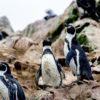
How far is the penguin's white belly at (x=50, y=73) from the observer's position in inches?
307

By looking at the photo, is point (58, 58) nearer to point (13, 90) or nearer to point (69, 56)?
point (69, 56)

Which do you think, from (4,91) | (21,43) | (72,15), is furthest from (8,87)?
(72,15)

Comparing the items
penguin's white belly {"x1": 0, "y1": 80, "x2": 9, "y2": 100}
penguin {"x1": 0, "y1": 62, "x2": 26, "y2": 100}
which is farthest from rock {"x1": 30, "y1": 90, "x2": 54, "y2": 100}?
penguin's white belly {"x1": 0, "y1": 80, "x2": 9, "y2": 100}

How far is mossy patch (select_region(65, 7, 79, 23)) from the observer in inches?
615

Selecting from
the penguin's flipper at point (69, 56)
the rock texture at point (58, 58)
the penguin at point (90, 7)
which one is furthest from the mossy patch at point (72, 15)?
the penguin's flipper at point (69, 56)

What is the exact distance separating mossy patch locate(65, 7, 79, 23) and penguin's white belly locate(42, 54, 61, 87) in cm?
788

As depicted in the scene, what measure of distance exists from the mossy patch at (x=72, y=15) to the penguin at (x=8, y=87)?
8805 millimetres

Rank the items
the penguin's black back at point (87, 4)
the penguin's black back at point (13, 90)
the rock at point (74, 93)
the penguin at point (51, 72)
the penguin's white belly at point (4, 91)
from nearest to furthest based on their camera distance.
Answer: the rock at point (74, 93) → the penguin's black back at point (13, 90) → the penguin's white belly at point (4, 91) → the penguin at point (51, 72) → the penguin's black back at point (87, 4)

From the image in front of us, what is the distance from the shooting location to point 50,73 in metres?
7.79

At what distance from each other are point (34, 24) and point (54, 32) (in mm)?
5683

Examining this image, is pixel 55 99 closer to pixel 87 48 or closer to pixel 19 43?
pixel 87 48

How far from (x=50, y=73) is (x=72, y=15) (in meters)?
8.59

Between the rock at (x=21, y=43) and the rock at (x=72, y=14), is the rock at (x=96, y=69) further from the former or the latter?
the rock at (x=72, y=14)

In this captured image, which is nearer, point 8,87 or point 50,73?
point 8,87
